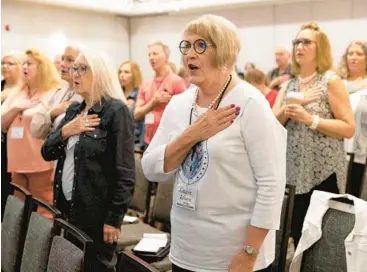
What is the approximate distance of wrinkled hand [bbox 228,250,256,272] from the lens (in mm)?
1450

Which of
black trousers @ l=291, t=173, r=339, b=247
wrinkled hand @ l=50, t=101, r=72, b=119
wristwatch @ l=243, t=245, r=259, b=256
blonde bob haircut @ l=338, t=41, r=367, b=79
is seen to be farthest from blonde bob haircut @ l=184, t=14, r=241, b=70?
blonde bob haircut @ l=338, t=41, r=367, b=79

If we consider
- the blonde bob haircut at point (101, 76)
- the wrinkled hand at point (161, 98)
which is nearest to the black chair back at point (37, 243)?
the blonde bob haircut at point (101, 76)

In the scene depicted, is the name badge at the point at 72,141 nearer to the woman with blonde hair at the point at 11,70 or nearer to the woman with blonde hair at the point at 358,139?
the woman with blonde hair at the point at 358,139

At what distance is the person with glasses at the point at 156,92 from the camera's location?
12.8ft

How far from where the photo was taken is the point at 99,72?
2.21m

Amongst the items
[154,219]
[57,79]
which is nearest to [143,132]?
[57,79]

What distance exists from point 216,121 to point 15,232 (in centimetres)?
116

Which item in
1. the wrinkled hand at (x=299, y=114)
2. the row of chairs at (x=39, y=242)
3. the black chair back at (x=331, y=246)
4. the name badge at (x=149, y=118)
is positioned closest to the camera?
the row of chairs at (x=39, y=242)

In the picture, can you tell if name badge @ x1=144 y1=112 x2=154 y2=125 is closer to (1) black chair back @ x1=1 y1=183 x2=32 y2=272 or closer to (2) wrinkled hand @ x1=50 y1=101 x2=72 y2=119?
(2) wrinkled hand @ x1=50 y1=101 x2=72 y2=119

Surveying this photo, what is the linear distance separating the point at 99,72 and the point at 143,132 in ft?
7.00

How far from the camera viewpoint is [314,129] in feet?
8.02

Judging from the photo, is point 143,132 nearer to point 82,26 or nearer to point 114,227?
point 114,227

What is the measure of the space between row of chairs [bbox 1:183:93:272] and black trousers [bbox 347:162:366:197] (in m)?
1.83

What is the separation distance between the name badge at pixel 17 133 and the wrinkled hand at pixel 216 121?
7.20ft
